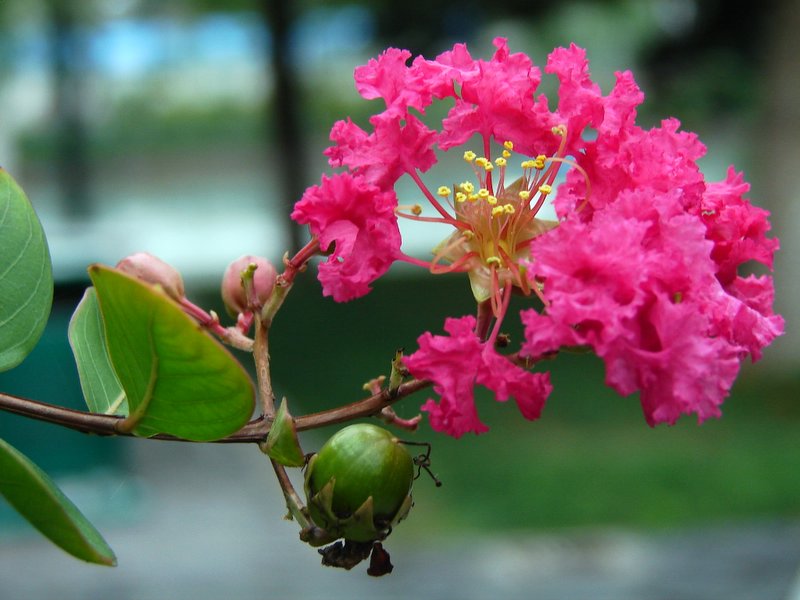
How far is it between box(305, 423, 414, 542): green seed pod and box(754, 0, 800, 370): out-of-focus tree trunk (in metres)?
5.63

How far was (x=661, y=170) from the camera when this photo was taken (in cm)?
83

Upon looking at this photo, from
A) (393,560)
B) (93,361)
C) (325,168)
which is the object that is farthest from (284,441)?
(325,168)

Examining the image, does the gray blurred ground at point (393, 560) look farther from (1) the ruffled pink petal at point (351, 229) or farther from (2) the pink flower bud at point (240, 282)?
(1) the ruffled pink petal at point (351, 229)

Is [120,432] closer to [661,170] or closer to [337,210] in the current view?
[337,210]

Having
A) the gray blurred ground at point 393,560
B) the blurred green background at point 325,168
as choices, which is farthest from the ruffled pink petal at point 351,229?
the gray blurred ground at point 393,560

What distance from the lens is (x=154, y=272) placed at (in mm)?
1011

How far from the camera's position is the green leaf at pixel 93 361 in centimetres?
96

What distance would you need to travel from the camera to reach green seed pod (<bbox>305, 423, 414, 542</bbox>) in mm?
822

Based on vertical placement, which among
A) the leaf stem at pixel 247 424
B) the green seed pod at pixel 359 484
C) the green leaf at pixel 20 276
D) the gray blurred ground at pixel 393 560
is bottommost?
the gray blurred ground at pixel 393 560

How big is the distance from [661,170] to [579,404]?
200 inches

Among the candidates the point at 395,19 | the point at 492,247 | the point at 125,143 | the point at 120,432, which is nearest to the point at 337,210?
the point at 492,247

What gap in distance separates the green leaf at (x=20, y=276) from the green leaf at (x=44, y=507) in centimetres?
17

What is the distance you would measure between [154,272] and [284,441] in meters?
0.31

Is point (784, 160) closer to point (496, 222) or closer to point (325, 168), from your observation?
point (325, 168)
